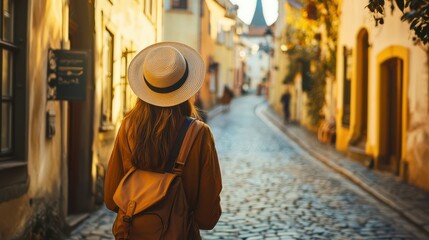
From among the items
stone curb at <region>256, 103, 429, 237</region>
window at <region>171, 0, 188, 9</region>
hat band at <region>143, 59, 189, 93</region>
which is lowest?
stone curb at <region>256, 103, 429, 237</region>

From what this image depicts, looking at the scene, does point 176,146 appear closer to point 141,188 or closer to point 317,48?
point 141,188

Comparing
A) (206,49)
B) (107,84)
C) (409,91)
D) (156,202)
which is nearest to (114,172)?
(156,202)

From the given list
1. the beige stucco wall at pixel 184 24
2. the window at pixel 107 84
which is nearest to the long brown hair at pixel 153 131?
the window at pixel 107 84

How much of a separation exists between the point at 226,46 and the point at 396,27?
3684 cm

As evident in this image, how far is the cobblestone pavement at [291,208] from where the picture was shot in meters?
7.26

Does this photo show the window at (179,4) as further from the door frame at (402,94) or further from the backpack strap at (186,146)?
the backpack strap at (186,146)

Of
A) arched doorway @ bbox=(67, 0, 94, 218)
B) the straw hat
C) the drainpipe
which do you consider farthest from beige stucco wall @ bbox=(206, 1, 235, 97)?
the straw hat

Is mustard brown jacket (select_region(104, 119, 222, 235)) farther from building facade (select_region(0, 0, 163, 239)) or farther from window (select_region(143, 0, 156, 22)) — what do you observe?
window (select_region(143, 0, 156, 22))

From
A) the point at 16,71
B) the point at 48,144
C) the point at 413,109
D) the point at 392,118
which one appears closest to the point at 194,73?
the point at 16,71

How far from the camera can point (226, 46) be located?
4888 centimetres

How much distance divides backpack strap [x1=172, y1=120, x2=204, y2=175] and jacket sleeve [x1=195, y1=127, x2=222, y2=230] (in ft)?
0.16

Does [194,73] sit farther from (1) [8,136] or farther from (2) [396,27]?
(2) [396,27]

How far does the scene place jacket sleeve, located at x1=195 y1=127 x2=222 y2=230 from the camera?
313 centimetres

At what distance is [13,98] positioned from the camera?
552cm
